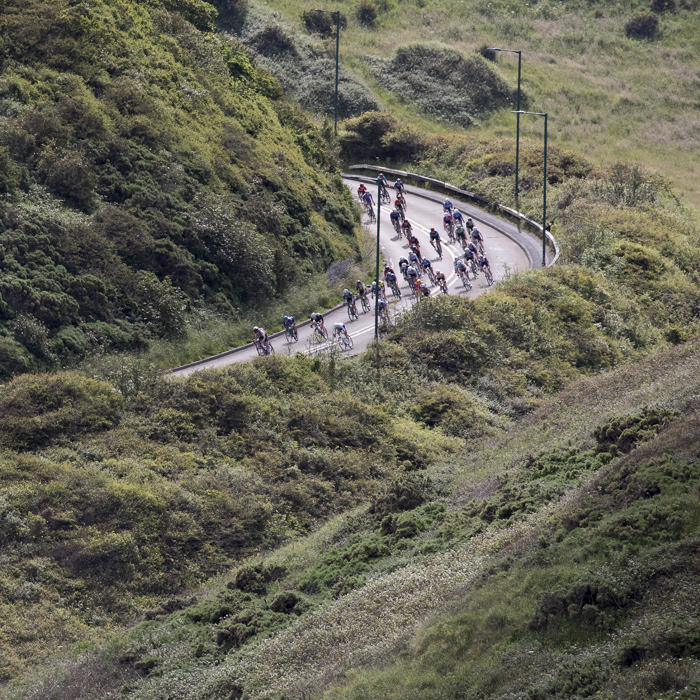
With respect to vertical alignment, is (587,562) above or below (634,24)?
below

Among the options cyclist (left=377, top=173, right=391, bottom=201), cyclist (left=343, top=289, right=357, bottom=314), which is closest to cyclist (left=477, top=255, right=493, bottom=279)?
cyclist (left=377, top=173, right=391, bottom=201)

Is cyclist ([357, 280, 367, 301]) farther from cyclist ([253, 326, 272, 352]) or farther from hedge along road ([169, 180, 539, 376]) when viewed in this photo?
cyclist ([253, 326, 272, 352])

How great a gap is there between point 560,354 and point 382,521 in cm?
1782

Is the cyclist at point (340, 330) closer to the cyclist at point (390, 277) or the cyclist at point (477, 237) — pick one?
the cyclist at point (390, 277)

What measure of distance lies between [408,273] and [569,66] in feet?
186

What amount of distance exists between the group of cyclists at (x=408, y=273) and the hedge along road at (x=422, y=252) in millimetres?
477

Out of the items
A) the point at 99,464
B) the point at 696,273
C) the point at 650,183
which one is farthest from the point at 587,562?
the point at 650,183

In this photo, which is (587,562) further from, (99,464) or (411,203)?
(411,203)

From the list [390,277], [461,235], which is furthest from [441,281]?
[461,235]

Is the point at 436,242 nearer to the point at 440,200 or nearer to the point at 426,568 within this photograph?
the point at 440,200

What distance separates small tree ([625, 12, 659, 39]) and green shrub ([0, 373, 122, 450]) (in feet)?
276

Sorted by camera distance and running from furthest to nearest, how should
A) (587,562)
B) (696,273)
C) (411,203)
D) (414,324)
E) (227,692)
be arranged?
(411,203)
(696,273)
(414,324)
(227,692)
(587,562)

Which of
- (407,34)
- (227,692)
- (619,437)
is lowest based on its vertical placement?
(227,692)

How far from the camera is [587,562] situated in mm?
11875
